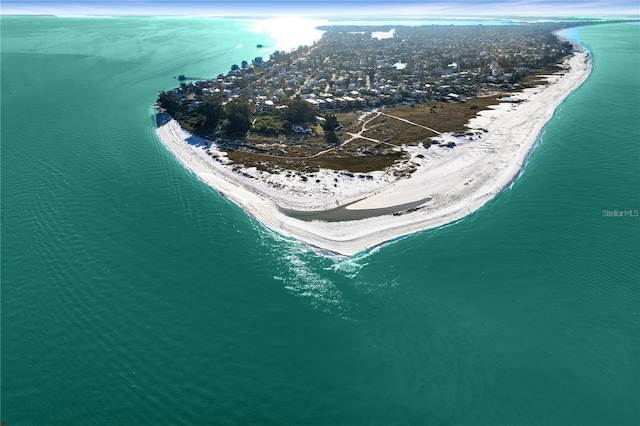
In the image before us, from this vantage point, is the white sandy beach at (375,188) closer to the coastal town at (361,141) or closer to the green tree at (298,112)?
the coastal town at (361,141)

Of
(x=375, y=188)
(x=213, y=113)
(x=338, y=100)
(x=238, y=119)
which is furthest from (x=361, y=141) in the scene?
(x=213, y=113)

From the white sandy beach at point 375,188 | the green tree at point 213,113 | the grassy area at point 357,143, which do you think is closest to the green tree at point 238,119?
the green tree at point 213,113

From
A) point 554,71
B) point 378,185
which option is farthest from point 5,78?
point 554,71

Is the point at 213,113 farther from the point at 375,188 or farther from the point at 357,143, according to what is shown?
the point at 375,188

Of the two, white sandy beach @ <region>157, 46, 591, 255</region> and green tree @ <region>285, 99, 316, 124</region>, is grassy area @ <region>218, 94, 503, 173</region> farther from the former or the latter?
green tree @ <region>285, 99, 316, 124</region>

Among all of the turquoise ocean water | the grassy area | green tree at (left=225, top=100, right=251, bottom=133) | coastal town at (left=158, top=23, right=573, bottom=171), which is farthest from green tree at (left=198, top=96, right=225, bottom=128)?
the turquoise ocean water

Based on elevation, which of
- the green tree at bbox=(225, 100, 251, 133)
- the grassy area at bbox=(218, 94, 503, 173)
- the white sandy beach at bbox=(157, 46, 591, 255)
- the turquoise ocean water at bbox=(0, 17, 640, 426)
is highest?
the green tree at bbox=(225, 100, 251, 133)

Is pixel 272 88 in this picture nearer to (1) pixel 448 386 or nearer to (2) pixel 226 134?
(2) pixel 226 134
